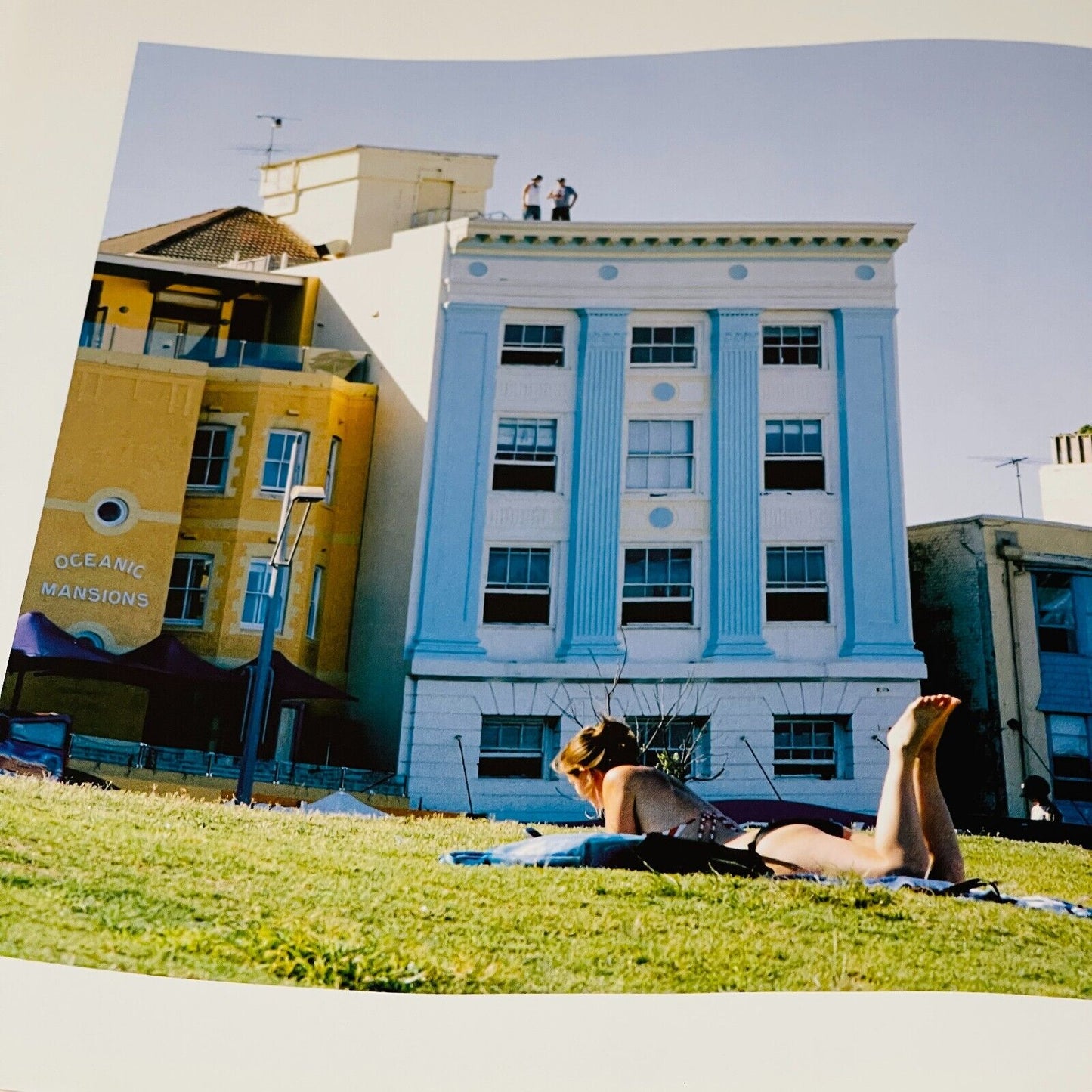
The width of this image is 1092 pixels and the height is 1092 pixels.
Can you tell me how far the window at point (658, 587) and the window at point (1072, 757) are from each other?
171 centimetres

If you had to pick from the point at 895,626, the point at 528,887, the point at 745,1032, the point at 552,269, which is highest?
the point at 552,269

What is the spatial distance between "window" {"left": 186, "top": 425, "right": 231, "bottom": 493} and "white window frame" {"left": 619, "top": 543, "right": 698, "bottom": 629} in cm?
205

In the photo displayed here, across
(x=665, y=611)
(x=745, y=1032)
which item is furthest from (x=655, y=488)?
(x=745, y=1032)

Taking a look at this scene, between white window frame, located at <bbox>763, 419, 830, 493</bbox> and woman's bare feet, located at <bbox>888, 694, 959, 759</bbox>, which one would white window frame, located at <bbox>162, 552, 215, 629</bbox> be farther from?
woman's bare feet, located at <bbox>888, 694, 959, 759</bbox>

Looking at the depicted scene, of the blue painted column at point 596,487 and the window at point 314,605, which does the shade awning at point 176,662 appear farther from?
the blue painted column at point 596,487

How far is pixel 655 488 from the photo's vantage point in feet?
→ 19.3

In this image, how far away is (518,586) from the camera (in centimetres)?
580

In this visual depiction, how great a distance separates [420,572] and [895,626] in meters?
2.27

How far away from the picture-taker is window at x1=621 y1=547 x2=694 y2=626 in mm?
5672

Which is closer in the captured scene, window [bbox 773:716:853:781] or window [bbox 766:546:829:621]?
window [bbox 773:716:853:781]

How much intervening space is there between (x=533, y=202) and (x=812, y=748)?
10.4ft

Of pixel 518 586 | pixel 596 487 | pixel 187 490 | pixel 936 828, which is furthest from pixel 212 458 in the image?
pixel 936 828

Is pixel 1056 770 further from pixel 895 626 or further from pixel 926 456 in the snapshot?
pixel 926 456

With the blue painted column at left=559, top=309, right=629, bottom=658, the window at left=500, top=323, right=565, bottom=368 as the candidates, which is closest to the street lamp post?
the window at left=500, top=323, right=565, bottom=368
